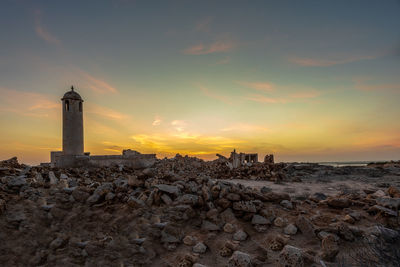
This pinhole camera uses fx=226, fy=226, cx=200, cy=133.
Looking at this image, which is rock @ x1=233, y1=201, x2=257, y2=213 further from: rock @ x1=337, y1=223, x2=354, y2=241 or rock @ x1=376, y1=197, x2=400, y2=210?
rock @ x1=376, y1=197, x2=400, y2=210

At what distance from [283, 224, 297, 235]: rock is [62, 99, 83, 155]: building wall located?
19683 mm

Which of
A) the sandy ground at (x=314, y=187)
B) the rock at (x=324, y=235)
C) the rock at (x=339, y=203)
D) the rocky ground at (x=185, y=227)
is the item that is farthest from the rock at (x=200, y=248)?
the sandy ground at (x=314, y=187)

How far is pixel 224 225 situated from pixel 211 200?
804 millimetres

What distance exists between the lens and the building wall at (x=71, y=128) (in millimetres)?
19578

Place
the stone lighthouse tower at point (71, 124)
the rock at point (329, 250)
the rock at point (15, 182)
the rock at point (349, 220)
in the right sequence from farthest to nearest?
the stone lighthouse tower at point (71, 124), the rock at point (15, 182), the rock at point (349, 220), the rock at point (329, 250)

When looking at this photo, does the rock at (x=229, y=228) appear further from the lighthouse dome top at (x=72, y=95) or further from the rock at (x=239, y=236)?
the lighthouse dome top at (x=72, y=95)

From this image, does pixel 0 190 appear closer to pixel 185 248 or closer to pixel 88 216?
pixel 88 216

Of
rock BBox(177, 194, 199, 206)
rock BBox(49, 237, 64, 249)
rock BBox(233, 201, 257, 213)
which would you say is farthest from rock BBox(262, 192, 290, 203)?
rock BBox(49, 237, 64, 249)

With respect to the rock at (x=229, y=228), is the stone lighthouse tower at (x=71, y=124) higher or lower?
higher

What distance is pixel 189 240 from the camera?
14.3ft

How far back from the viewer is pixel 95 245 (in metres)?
4.14

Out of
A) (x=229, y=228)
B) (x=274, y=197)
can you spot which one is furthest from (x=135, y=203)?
(x=274, y=197)

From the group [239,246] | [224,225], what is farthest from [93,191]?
[239,246]

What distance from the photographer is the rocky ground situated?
152 inches
